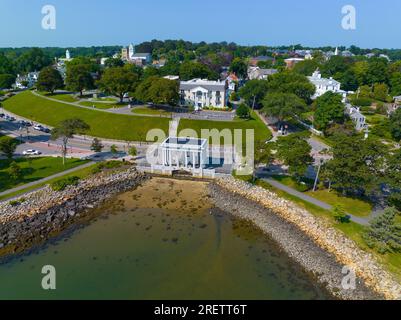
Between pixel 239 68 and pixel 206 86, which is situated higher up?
pixel 239 68

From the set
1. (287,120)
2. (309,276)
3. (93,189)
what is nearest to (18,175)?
(93,189)

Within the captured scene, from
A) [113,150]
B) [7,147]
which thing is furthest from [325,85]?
[7,147]

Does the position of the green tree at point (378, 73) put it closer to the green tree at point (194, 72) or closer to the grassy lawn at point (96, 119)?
the green tree at point (194, 72)

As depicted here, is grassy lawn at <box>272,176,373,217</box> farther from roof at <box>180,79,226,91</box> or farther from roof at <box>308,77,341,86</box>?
roof at <box>308,77,341,86</box>

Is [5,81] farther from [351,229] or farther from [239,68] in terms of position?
[351,229]

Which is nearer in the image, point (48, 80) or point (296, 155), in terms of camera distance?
point (296, 155)

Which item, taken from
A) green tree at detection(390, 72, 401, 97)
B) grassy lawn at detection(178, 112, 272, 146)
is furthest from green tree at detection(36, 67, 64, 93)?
green tree at detection(390, 72, 401, 97)
